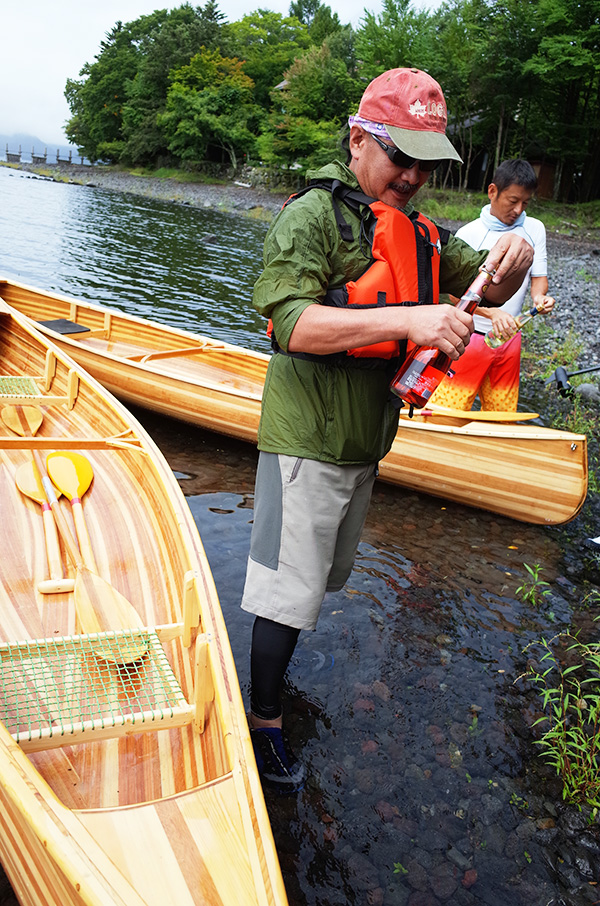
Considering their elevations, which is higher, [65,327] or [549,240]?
[549,240]

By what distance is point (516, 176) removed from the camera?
4.79 m

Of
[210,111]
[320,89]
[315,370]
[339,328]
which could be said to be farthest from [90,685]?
[210,111]

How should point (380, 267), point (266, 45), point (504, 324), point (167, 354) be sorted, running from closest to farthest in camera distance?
point (380, 267) → point (504, 324) → point (167, 354) → point (266, 45)

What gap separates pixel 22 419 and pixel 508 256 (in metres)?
3.84

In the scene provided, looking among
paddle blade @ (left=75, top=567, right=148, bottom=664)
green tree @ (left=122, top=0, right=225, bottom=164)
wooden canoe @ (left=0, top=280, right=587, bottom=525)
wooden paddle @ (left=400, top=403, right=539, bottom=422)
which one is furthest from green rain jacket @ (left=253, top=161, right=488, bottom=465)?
green tree @ (left=122, top=0, right=225, bottom=164)

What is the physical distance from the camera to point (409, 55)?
132 feet

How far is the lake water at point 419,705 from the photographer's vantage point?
251 cm

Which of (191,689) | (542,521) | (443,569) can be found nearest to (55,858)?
(191,689)

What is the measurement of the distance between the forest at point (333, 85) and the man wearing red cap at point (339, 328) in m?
14.2

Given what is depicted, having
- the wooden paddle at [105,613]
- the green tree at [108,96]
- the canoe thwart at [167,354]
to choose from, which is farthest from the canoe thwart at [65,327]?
the green tree at [108,96]

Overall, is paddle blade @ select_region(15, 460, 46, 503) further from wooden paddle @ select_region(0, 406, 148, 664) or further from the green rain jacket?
the green rain jacket

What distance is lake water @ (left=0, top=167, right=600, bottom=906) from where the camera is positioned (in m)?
Answer: 2.51

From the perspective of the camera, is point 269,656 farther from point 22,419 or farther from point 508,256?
point 22,419

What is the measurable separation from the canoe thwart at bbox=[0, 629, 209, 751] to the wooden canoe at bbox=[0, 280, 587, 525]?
336cm
